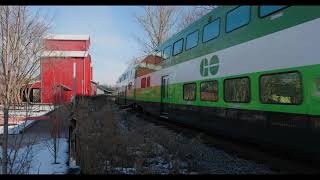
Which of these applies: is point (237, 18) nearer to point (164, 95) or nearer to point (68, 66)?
point (164, 95)

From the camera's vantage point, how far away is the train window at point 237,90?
8969mm

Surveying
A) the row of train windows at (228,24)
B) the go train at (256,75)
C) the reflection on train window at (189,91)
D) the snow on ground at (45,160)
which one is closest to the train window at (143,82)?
the row of train windows at (228,24)

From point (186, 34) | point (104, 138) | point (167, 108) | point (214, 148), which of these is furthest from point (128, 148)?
point (167, 108)

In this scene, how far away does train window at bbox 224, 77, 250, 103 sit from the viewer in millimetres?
8969

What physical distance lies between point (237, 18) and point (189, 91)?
13.6 ft

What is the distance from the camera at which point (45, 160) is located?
8250 millimetres

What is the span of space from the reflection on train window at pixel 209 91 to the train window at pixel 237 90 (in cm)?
66

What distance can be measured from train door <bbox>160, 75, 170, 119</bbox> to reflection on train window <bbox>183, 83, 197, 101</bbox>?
2.69m

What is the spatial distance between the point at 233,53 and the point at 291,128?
125 inches

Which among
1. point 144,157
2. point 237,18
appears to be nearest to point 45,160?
point 144,157

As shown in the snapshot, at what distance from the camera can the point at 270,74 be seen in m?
8.02

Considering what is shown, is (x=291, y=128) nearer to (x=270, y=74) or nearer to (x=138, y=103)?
(x=270, y=74)

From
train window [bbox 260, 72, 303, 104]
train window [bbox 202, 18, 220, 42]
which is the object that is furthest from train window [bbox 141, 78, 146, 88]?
train window [bbox 260, 72, 303, 104]

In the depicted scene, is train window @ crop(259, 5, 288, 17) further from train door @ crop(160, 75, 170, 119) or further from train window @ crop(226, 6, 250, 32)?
train door @ crop(160, 75, 170, 119)
